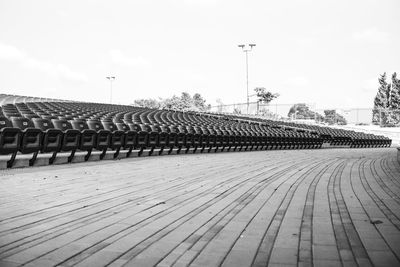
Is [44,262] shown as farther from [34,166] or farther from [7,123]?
[7,123]

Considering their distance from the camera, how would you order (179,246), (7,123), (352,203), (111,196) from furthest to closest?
1. (7,123)
2. (111,196)
3. (352,203)
4. (179,246)

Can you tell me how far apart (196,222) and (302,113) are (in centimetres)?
4068

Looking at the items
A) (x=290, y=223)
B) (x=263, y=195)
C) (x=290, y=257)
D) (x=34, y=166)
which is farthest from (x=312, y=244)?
(x=34, y=166)

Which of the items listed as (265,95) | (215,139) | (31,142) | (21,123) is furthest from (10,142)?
(265,95)

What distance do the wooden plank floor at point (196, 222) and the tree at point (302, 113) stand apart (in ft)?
119

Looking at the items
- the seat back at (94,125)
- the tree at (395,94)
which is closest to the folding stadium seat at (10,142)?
the seat back at (94,125)

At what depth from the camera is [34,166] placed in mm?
8031

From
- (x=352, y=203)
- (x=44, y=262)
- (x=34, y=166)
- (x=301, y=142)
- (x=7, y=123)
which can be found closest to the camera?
(x=44, y=262)

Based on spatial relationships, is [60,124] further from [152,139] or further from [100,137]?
[152,139]

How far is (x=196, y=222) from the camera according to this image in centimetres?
350

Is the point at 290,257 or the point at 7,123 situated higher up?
the point at 7,123

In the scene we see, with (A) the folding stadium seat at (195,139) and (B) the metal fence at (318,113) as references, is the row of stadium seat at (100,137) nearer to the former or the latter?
(A) the folding stadium seat at (195,139)

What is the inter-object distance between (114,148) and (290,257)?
28.0ft

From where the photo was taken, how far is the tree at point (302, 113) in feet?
136
